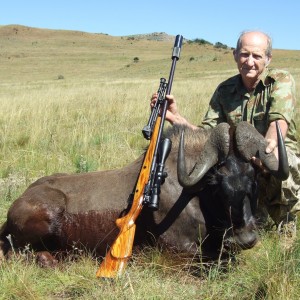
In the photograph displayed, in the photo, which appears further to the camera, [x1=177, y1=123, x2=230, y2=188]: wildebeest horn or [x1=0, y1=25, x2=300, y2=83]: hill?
[x1=0, y1=25, x2=300, y2=83]: hill

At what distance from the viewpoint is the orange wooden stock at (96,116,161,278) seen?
3.92 meters

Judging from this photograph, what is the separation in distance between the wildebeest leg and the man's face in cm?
233

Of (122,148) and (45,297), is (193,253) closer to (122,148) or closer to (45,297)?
(45,297)

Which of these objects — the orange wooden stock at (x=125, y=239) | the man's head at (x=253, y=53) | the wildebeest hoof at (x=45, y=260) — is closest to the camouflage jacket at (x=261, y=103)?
the man's head at (x=253, y=53)

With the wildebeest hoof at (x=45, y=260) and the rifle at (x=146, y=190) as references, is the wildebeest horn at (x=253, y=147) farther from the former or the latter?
the wildebeest hoof at (x=45, y=260)

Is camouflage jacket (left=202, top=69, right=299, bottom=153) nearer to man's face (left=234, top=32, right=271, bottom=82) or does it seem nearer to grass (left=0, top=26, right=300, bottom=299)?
man's face (left=234, top=32, right=271, bottom=82)

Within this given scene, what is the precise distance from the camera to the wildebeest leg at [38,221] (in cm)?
493

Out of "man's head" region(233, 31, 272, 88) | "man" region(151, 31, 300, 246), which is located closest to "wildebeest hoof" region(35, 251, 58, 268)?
"man" region(151, 31, 300, 246)

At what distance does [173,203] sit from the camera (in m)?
4.75

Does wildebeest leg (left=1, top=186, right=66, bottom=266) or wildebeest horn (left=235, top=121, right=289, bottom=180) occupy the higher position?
wildebeest horn (left=235, top=121, right=289, bottom=180)

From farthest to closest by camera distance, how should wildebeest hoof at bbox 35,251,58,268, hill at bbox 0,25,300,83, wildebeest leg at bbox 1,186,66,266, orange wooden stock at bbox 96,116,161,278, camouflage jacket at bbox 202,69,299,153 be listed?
hill at bbox 0,25,300,83
camouflage jacket at bbox 202,69,299,153
wildebeest leg at bbox 1,186,66,266
wildebeest hoof at bbox 35,251,58,268
orange wooden stock at bbox 96,116,161,278

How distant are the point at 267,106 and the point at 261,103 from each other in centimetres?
9

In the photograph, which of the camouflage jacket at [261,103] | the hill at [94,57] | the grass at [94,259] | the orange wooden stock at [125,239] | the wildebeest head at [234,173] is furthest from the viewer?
the hill at [94,57]

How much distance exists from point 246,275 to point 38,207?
221 cm
